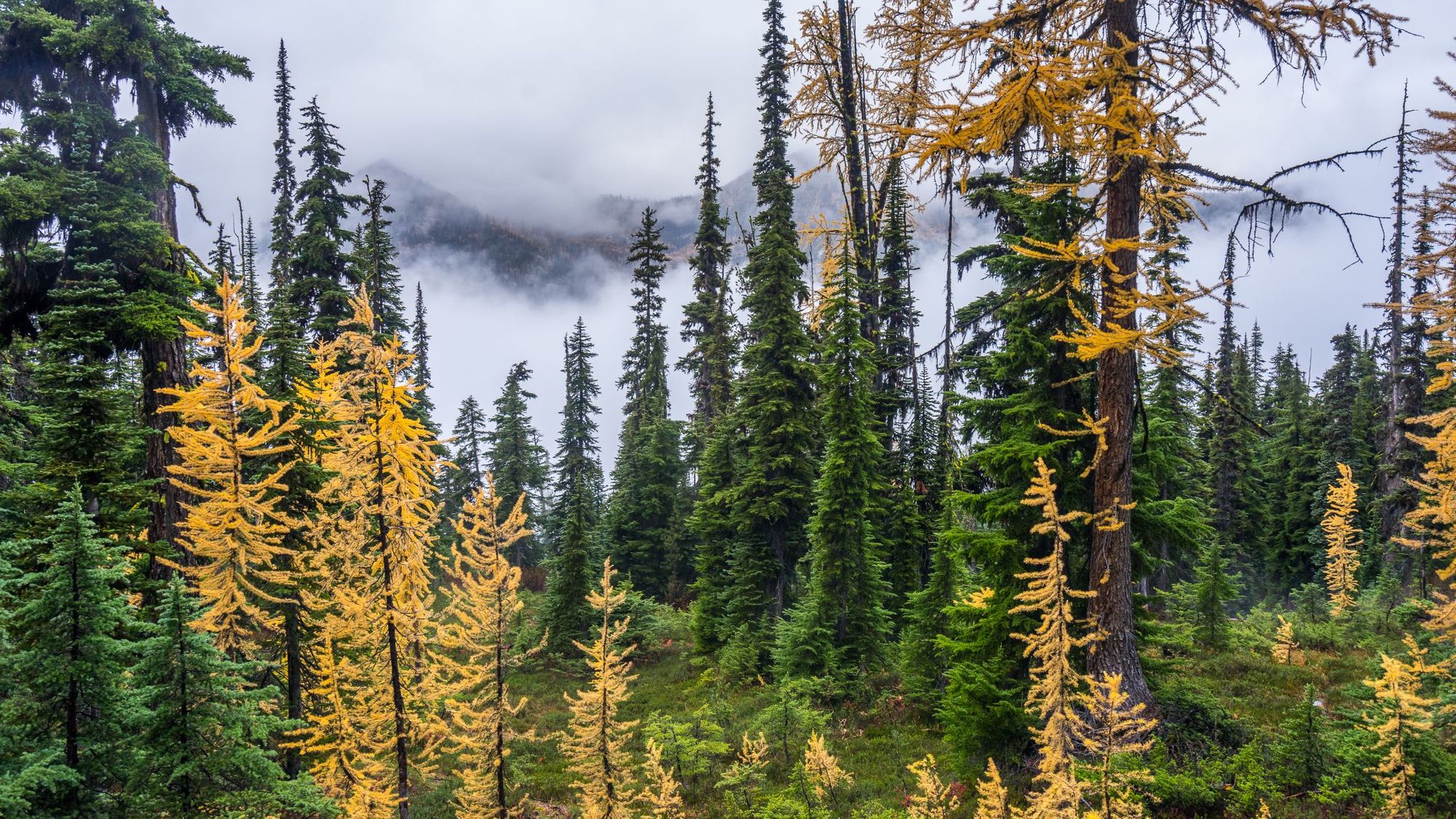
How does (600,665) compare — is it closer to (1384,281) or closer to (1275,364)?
(1384,281)

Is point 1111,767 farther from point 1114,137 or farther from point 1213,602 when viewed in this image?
point 1213,602

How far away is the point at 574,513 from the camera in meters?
25.3

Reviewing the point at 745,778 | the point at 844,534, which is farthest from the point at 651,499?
the point at 745,778

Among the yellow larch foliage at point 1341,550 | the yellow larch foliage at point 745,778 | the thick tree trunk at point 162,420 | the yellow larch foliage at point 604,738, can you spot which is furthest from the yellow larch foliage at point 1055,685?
the yellow larch foliage at point 1341,550

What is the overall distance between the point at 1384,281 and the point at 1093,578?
109 feet

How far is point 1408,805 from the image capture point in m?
7.24

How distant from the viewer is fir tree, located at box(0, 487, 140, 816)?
4543 mm

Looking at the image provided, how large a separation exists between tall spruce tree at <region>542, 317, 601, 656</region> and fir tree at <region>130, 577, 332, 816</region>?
653 inches

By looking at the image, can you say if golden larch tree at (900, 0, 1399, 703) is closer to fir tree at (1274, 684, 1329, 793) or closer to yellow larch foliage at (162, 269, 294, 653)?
fir tree at (1274, 684, 1329, 793)

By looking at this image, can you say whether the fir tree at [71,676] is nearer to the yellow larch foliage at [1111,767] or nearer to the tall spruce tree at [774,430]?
the yellow larch foliage at [1111,767]

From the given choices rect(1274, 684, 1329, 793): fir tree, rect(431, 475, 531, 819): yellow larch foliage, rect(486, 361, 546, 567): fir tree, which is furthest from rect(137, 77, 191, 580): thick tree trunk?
rect(486, 361, 546, 567): fir tree

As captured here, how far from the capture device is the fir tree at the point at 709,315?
32438 millimetres

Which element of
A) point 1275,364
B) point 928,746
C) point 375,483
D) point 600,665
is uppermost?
point 1275,364

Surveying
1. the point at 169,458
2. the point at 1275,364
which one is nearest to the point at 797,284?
the point at 169,458
